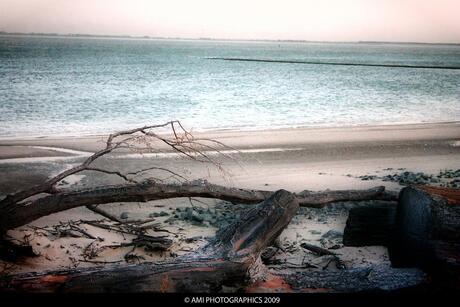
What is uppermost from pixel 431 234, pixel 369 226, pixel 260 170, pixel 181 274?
pixel 431 234

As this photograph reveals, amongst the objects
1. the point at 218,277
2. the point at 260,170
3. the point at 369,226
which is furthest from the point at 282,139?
the point at 218,277

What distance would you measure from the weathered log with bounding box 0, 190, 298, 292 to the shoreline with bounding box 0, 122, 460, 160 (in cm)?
708

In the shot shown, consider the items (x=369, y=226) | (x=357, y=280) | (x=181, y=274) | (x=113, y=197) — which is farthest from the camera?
(x=369, y=226)

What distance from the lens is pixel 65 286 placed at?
8.47 ft

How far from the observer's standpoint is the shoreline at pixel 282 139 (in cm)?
1002

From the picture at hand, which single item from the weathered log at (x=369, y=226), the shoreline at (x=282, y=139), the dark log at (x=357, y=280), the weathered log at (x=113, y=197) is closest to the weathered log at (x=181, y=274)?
the dark log at (x=357, y=280)

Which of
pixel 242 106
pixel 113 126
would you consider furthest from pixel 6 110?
pixel 242 106

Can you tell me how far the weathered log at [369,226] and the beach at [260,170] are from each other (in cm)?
11

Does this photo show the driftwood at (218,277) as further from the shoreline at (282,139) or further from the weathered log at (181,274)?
the shoreline at (282,139)

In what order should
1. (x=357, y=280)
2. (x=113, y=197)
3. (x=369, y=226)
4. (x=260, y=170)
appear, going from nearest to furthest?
(x=357, y=280) → (x=113, y=197) → (x=369, y=226) → (x=260, y=170)

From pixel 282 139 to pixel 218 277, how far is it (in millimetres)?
8935

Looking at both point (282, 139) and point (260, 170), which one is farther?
point (282, 139)

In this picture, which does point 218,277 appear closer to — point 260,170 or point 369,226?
point 369,226

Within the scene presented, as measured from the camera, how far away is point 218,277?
2.84 m
